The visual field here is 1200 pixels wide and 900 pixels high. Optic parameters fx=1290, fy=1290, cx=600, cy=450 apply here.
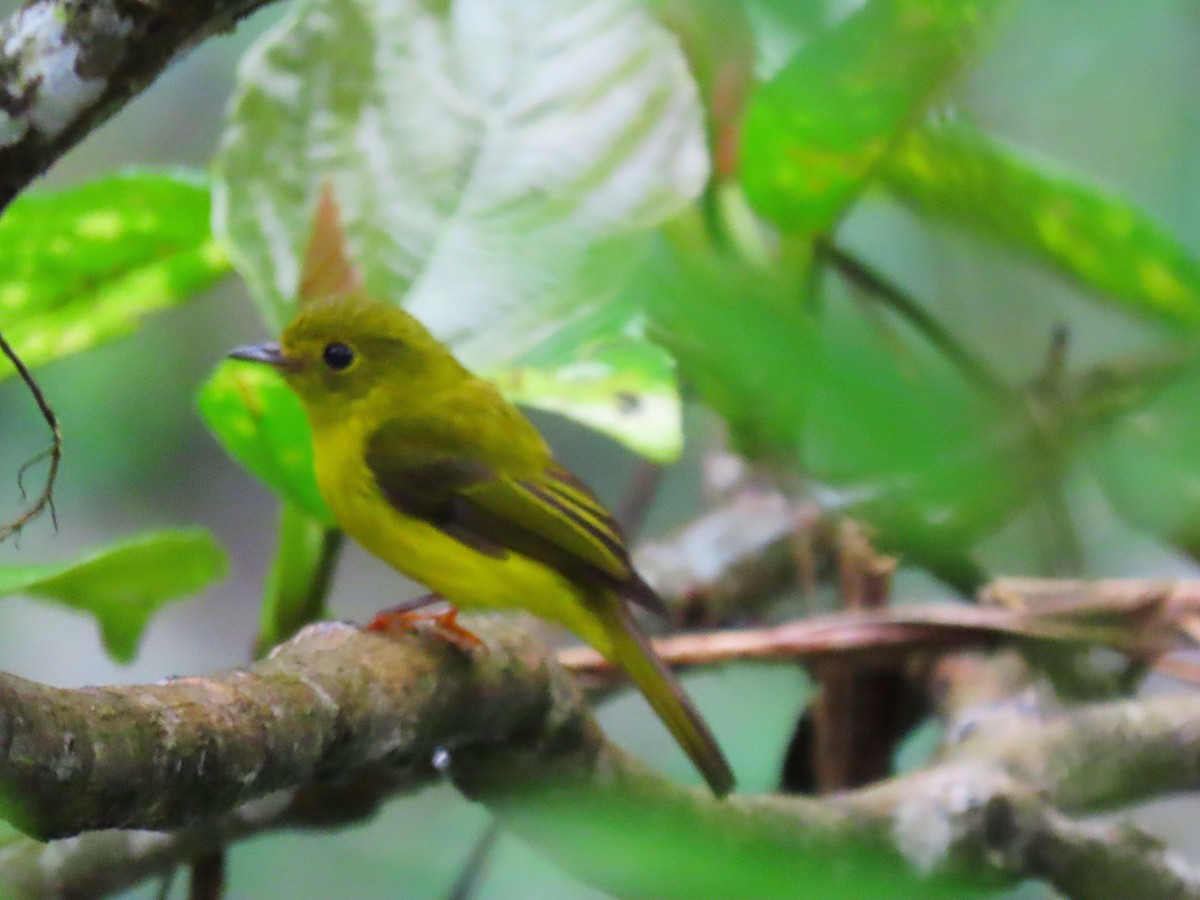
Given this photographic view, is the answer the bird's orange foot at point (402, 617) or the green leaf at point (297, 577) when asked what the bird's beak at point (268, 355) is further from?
the bird's orange foot at point (402, 617)

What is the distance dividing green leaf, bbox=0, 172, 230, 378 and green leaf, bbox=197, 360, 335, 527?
0.64 feet

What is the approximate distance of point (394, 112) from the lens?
1.64 meters

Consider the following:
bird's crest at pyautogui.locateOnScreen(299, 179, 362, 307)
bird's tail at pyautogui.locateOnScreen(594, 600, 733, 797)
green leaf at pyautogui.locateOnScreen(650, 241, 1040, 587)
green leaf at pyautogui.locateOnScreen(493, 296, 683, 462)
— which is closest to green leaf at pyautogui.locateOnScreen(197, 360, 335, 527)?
bird's crest at pyautogui.locateOnScreen(299, 179, 362, 307)

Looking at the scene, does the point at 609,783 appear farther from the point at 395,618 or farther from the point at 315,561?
the point at 315,561

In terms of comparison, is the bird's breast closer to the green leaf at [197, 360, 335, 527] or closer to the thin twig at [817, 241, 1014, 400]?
the green leaf at [197, 360, 335, 527]

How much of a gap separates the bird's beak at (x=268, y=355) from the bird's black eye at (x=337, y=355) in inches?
1.5

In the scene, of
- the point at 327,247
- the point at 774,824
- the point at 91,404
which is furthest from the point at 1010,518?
the point at 91,404

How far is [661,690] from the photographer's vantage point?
1352 mm

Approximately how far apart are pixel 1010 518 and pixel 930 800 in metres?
1.03

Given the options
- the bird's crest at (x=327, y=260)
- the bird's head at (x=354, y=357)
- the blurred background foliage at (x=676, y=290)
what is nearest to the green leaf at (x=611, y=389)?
the blurred background foliage at (x=676, y=290)

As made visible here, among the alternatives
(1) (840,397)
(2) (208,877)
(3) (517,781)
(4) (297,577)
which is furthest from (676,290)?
(4) (297,577)

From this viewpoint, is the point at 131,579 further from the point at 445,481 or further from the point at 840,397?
the point at 840,397

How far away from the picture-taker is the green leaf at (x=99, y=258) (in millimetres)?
1557

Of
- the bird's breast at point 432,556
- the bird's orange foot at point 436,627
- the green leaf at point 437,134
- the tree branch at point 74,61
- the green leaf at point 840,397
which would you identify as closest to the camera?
the green leaf at point 840,397
